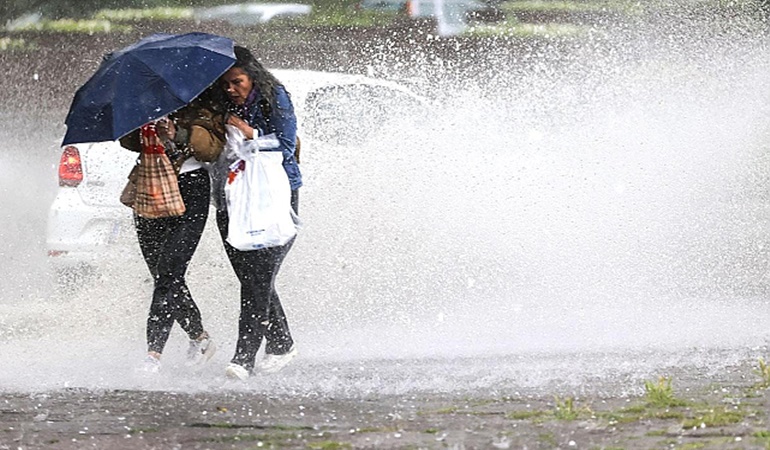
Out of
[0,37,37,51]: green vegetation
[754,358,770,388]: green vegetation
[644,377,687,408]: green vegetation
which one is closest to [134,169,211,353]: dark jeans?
[644,377,687,408]: green vegetation

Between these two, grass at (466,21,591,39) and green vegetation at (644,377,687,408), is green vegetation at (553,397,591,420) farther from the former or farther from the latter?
grass at (466,21,591,39)

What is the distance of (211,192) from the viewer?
7938 millimetres

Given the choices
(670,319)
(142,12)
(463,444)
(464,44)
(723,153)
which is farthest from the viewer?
(142,12)

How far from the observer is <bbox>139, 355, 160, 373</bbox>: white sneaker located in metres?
7.81

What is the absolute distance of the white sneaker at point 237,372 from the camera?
7707 millimetres

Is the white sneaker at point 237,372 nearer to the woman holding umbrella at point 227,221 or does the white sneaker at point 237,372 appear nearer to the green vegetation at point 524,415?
the woman holding umbrella at point 227,221

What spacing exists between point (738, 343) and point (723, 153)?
14.1 ft

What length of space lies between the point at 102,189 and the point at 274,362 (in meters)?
2.59

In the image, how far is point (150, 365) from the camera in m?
7.84

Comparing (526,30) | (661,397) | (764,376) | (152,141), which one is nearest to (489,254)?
(152,141)

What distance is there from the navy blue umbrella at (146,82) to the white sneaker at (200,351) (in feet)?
4.06

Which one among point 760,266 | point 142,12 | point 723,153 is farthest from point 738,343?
point 142,12

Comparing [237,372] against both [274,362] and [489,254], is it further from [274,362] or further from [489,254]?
[489,254]

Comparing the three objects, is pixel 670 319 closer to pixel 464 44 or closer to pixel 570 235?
pixel 570 235
